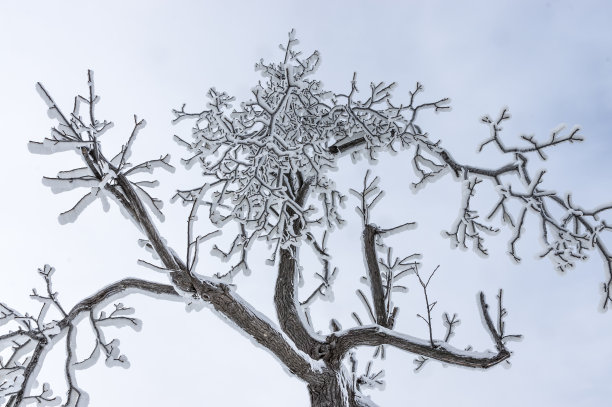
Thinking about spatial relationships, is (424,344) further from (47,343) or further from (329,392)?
(47,343)

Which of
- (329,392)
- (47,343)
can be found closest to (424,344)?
(329,392)

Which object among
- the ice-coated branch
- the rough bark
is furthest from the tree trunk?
the ice-coated branch

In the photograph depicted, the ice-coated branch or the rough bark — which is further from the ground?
the ice-coated branch

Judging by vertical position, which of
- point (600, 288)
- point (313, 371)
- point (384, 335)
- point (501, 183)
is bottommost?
point (313, 371)

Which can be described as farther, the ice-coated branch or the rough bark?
the rough bark

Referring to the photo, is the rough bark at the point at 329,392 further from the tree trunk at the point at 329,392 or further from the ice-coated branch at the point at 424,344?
the ice-coated branch at the point at 424,344

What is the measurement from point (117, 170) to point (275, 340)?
1872mm

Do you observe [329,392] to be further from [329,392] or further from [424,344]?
[424,344]

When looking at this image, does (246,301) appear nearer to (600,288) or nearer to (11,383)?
(11,383)

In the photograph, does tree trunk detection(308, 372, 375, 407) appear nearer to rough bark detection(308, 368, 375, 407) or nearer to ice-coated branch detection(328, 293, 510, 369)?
rough bark detection(308, 368, 375, 407)

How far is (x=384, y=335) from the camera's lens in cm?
427

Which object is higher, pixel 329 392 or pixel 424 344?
pixel 424 344

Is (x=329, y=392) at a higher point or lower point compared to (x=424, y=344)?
lower

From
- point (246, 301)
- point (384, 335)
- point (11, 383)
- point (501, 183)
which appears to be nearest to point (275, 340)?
point (246, 301)
